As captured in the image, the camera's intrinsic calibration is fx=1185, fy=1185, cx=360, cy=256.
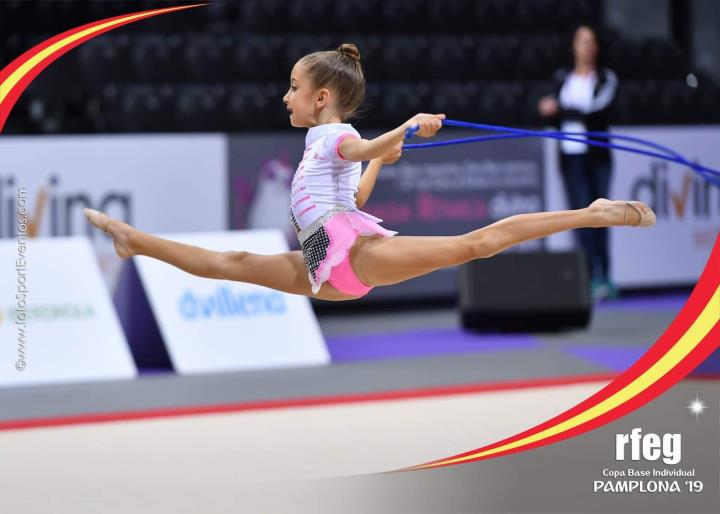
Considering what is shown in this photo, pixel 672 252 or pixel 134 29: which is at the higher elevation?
pixel 134 29

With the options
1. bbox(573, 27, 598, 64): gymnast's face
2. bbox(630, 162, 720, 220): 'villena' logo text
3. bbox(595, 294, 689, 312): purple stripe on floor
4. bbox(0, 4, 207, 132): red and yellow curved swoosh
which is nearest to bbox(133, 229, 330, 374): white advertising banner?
bbox(0, 4, 207, 132): red and yellow curved swoosh

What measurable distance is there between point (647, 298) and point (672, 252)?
1.36 ft

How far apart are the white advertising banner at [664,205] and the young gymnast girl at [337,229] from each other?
5.37 meters

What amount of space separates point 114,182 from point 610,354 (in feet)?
11.0

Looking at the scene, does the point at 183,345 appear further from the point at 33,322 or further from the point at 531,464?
the point at 531,464

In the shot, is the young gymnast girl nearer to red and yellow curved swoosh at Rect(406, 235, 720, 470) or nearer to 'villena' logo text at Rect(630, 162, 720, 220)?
red and yellow curved swoosh at Rect(406, 235, 720, 470)

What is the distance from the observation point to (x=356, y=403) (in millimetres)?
6086

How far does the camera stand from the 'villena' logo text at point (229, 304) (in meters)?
6.76

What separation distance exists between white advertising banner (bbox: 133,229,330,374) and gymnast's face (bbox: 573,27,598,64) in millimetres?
2830

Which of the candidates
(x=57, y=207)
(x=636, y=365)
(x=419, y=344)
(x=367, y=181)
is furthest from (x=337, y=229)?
(x=57, y=207)

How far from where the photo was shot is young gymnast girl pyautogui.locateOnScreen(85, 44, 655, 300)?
12.2 feet

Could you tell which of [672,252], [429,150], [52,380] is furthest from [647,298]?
[52,380]

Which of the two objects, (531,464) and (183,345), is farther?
(183,345)

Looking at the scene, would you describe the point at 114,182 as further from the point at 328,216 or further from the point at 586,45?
the point at 328,216
